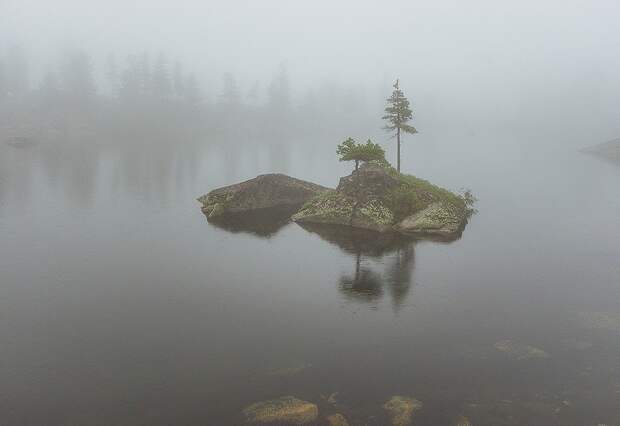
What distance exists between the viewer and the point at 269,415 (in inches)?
798

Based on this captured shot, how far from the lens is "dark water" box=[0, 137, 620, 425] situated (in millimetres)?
21500

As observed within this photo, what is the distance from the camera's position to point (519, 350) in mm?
26234

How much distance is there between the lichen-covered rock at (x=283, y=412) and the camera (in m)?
20.0

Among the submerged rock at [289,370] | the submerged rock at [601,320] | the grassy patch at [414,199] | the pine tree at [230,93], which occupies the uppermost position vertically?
the pine tree at [230,93]

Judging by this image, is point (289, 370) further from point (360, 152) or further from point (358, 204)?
point (360, 152)

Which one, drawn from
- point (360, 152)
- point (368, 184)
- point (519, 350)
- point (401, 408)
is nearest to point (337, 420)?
point (401, 408)

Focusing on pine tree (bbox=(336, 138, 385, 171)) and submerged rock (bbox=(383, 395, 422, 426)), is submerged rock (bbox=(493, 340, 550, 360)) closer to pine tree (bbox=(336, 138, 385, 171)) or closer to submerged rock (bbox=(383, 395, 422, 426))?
submerged rock (bbox=(383, 395, 422, 426))

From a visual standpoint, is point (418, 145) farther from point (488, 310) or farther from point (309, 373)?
point (309, 373)

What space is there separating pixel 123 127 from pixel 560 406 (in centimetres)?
14810

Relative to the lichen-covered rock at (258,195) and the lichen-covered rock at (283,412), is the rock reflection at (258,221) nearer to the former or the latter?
Result: the lichen-covered rock at (258,195)

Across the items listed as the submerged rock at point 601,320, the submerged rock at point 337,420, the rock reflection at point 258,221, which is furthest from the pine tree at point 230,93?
the submerged rock at point 337,420

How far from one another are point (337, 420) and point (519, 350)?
483 inches

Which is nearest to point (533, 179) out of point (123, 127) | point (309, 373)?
point (309, 373)

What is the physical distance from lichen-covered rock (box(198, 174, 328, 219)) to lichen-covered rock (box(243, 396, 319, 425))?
34.6 meters
